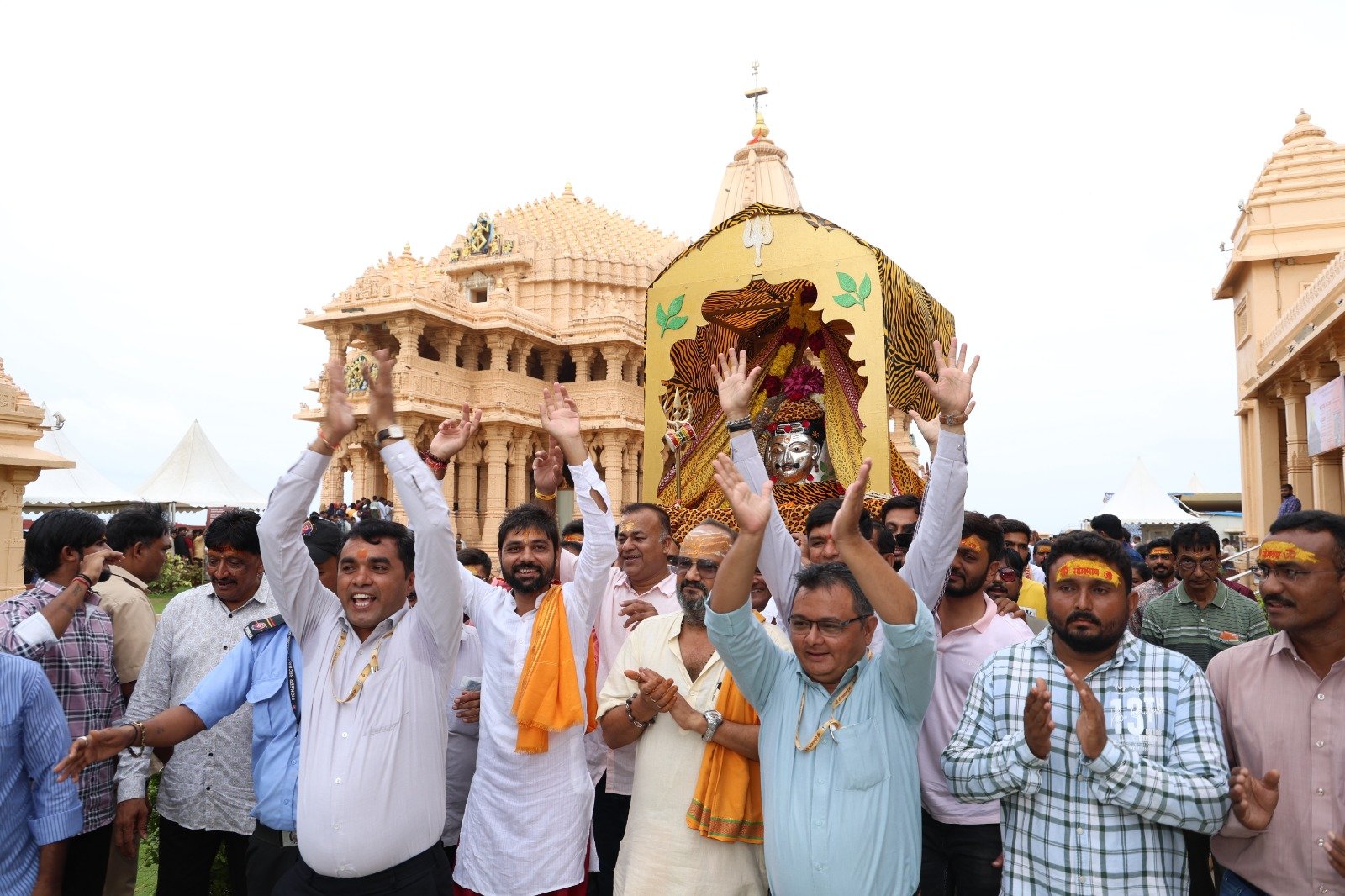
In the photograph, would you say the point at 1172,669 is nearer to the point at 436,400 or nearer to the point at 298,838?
the point at 298,838

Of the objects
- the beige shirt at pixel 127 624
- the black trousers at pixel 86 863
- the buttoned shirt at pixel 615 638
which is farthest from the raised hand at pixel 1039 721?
the beige shirt at pixel 127 624

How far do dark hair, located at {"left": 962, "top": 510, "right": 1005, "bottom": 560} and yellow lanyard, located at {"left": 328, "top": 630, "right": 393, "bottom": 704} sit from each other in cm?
A: 205

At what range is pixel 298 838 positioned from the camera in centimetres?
275

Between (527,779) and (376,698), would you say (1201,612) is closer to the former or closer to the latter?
(527,779)

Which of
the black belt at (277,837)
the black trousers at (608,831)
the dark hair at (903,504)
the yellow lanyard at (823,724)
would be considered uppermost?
the dark hair at (903,504)

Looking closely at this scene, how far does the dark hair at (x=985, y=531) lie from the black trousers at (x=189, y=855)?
290 cm

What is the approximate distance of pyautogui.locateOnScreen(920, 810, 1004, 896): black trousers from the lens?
9.92 feet

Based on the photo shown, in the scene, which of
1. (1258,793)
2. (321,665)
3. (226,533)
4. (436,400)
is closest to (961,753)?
(1258,793)

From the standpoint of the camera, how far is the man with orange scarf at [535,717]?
3113mm

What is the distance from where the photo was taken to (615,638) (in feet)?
14.2

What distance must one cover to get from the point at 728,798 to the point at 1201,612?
3285 mm

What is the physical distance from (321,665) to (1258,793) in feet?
8.37

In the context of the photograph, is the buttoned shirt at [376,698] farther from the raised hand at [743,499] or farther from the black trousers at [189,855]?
the black trousers at [189,855]

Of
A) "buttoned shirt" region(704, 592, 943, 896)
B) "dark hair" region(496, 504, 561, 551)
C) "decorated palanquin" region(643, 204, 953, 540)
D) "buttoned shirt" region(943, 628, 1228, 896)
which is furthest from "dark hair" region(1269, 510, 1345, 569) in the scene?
"decorated palanquin" region(643, 204, 953, 540)
